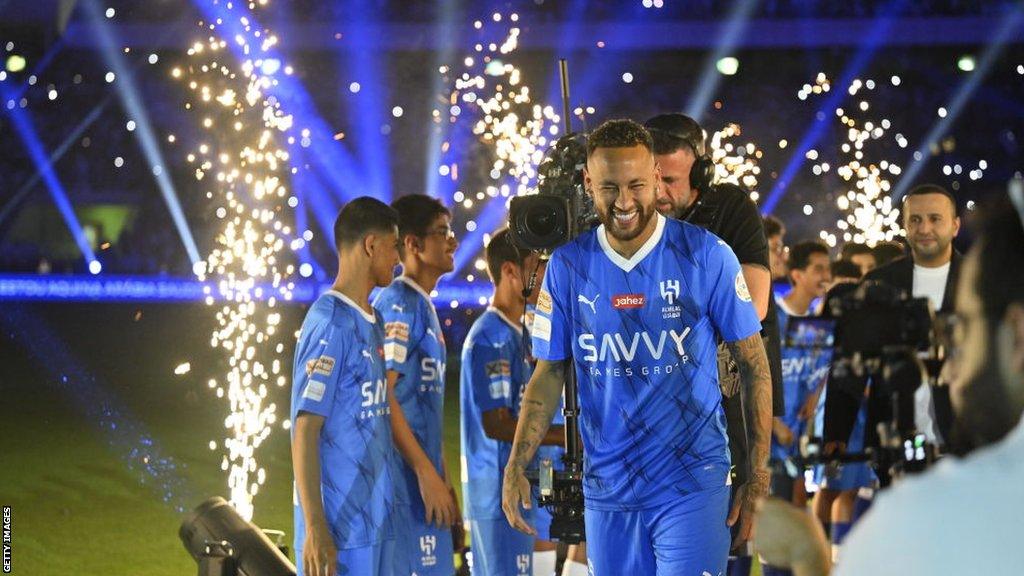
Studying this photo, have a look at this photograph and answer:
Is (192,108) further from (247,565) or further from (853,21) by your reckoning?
(247,565)

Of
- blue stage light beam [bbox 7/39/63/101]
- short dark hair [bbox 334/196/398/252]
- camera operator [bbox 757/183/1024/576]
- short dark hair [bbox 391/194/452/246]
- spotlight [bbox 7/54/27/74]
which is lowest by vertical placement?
camera operator [bbox 757/183/1024/576]

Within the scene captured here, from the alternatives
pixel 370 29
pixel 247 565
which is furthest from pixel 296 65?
pixel 247 565

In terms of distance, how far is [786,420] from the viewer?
9.39 meters

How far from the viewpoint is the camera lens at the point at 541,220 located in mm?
5391

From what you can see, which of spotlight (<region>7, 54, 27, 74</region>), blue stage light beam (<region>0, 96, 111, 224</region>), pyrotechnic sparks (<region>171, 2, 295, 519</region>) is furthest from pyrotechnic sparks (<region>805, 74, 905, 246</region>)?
spotlight (<region>7, 54, 27, 74</region>)

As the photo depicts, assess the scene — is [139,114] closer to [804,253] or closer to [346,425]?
[804,253]

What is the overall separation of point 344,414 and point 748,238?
5.81ft

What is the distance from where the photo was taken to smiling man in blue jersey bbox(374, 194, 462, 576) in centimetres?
610

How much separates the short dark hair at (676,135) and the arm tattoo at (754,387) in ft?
3.60

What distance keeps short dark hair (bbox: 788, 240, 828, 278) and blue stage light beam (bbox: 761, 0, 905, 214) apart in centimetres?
1956

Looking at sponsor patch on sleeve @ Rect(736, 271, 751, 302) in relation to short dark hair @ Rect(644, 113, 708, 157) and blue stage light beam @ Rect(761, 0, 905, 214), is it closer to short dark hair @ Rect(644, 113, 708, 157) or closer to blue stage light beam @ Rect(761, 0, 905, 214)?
short dark hair @ Rect(644, 113, 708, 157)

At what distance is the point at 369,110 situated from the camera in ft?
103

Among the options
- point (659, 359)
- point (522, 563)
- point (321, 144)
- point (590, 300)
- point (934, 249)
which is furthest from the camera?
point (321, 144)

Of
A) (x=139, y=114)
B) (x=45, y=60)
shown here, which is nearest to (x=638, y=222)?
(x=45, y=60)
